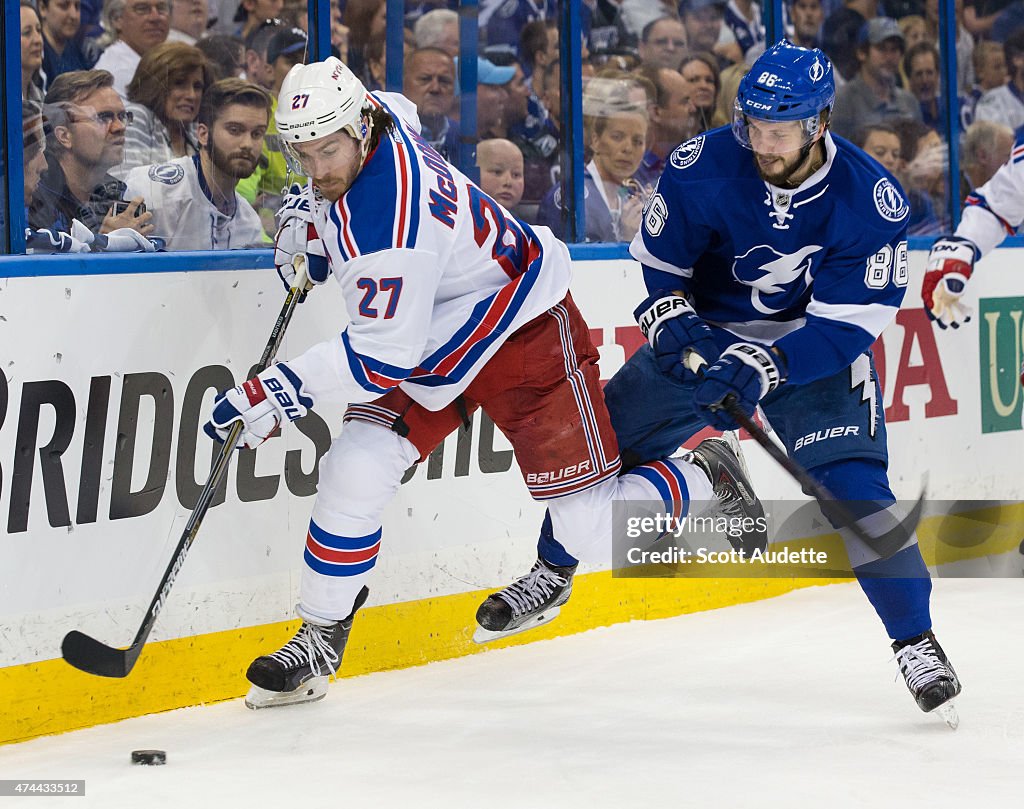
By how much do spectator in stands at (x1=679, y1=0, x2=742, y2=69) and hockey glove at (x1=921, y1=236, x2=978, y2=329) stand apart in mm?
855

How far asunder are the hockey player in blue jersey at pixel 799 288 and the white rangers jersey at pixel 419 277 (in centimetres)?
29

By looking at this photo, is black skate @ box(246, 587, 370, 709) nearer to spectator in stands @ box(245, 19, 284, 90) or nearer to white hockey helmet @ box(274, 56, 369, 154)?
white hockey helmet @ box(274, 56, 369, 154)

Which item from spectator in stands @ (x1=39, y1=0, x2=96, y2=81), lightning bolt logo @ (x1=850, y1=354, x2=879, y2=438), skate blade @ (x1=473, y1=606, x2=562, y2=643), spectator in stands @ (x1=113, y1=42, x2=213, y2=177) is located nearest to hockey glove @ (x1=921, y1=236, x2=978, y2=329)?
lightning bolt logo @ (x1=850, y1=354, x2=879, y2=438)

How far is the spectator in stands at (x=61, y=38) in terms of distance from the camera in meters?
3.12

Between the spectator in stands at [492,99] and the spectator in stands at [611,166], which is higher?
the spectator in stands at [492,99]

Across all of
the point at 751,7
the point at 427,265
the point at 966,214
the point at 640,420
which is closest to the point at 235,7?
the point at 427,265

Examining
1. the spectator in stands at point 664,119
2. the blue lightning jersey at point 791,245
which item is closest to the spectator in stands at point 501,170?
the spectator in stands at point 664,119

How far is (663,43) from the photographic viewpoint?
169 inches

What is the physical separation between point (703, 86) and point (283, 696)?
84.3 inches

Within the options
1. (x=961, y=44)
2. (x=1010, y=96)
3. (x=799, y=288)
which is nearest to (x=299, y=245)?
(x=799, y=288)

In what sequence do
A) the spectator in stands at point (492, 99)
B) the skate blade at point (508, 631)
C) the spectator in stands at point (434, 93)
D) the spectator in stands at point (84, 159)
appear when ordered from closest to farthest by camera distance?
the spectator in stands at point (84, 159) → the skate blade at point (508, 631) → the spectator in stands at point (434, 93) → the spectator in stands at point (492, 99)

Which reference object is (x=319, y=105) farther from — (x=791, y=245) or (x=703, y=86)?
(x=703, y=86)

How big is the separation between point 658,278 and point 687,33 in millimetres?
1300

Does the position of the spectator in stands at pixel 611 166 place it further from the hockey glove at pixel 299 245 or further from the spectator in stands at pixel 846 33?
the hockey glove at pixel 299 245
